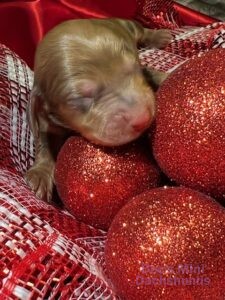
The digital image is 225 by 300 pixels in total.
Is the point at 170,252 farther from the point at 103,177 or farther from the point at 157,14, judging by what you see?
the point at 157,14

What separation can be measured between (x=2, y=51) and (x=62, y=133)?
28 centimetres

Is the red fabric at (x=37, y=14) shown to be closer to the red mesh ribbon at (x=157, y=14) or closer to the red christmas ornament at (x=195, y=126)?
the red mesh ribbon at (x=157, y=14)

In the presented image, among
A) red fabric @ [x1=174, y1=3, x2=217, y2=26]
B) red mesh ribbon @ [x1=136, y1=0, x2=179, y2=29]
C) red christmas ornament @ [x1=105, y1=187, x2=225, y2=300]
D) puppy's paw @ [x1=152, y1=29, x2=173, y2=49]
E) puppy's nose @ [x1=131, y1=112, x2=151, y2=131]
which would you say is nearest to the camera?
red christmas ornament @ [x1=105, y1=187, x2=225, y2=300]

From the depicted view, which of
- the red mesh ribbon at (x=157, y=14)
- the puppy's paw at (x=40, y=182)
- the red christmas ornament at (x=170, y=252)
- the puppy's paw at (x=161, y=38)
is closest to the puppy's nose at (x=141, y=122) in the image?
the red christmas ornament at (x=170, y=252)

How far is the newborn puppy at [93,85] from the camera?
30.2 inches

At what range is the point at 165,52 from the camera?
3.84 feet

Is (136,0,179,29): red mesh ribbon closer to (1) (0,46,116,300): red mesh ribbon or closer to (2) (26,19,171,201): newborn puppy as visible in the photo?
(2) (26,19,171,201): newborn puppy

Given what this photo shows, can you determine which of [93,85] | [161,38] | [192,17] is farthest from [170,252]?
[192,17]

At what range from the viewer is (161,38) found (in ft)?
3.93

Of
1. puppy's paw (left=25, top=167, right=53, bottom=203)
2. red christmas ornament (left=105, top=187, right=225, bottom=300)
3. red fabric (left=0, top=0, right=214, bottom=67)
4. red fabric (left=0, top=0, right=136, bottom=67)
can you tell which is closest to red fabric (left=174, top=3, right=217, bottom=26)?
red fabric (left=0, top=0, right=214, bottom=67)

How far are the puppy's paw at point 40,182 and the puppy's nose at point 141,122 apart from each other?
23 cm

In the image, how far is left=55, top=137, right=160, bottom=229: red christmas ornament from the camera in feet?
2.48

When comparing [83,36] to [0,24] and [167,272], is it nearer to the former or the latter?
[167,272]

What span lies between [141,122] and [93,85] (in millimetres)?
103
